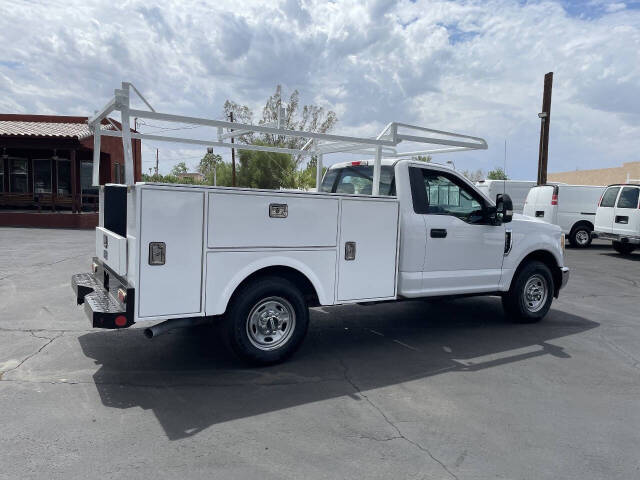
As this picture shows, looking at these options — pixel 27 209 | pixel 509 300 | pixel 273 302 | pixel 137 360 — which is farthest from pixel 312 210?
pixel 27 209

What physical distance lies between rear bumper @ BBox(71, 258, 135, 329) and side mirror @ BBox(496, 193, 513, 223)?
14.0ft

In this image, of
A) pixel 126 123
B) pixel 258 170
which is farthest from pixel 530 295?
pixel 258 170

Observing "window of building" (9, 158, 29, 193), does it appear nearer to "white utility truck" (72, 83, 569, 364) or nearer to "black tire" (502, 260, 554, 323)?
"white utility truck" (72, 83, 569, 364)

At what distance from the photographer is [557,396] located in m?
4.54

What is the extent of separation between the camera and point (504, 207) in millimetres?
6230

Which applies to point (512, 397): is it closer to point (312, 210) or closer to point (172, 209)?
point (312, 210)

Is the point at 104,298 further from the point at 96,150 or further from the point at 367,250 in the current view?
the point at 367,250

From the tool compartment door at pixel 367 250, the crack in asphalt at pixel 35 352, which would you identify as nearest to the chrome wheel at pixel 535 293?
the tool compartment door at pixel 367 250

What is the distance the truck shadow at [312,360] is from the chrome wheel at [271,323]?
26 cm

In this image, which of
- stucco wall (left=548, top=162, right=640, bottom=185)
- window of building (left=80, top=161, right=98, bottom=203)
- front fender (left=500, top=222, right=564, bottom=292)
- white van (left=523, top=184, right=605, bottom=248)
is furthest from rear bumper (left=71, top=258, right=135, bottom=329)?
stucco wall (left=548, top=162, right=640, bottom=185)

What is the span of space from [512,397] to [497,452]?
3.49 feet

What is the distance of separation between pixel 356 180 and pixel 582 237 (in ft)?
47.1

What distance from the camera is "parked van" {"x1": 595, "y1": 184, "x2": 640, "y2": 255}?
1478cm

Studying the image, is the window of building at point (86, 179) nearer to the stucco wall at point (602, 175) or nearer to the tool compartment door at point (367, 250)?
the tool compartment door at point (367, 250)
